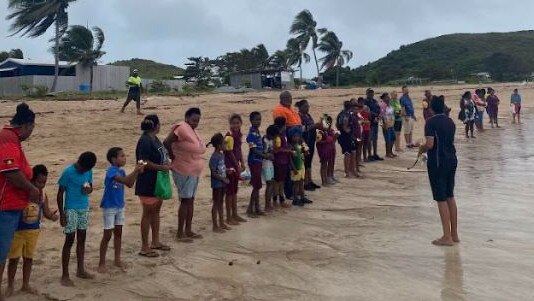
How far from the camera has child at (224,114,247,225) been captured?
24.6 feet

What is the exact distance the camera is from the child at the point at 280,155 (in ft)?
27.2

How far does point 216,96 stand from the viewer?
22812 millimetres

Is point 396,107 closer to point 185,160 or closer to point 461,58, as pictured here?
point 185,160

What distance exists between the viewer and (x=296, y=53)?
6272 centimetres

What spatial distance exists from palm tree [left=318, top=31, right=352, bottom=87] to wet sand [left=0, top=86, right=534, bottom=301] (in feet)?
188

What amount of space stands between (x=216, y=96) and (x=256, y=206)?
14998mm

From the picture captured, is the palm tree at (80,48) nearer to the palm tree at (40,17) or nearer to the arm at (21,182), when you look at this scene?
the palm tree at (40,17)

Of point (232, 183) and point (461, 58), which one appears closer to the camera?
point (232, 183)

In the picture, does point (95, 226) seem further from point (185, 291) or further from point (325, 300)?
point (325, 300)

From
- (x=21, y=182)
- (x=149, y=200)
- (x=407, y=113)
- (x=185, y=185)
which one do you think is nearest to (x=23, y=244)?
(x=21, y=182)

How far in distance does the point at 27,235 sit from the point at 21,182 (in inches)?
27.0

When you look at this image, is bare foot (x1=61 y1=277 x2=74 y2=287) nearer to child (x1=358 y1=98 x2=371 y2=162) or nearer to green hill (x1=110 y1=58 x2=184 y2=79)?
child (x1=358 y1=98 x2=371 y2=162)

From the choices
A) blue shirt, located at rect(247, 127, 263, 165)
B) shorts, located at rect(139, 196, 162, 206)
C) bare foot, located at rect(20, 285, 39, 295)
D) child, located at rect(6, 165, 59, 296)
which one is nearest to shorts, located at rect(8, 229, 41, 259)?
child, located at rect(6, 165, 59, 296)

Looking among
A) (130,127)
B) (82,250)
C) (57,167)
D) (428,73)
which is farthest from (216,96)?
(428,73)
